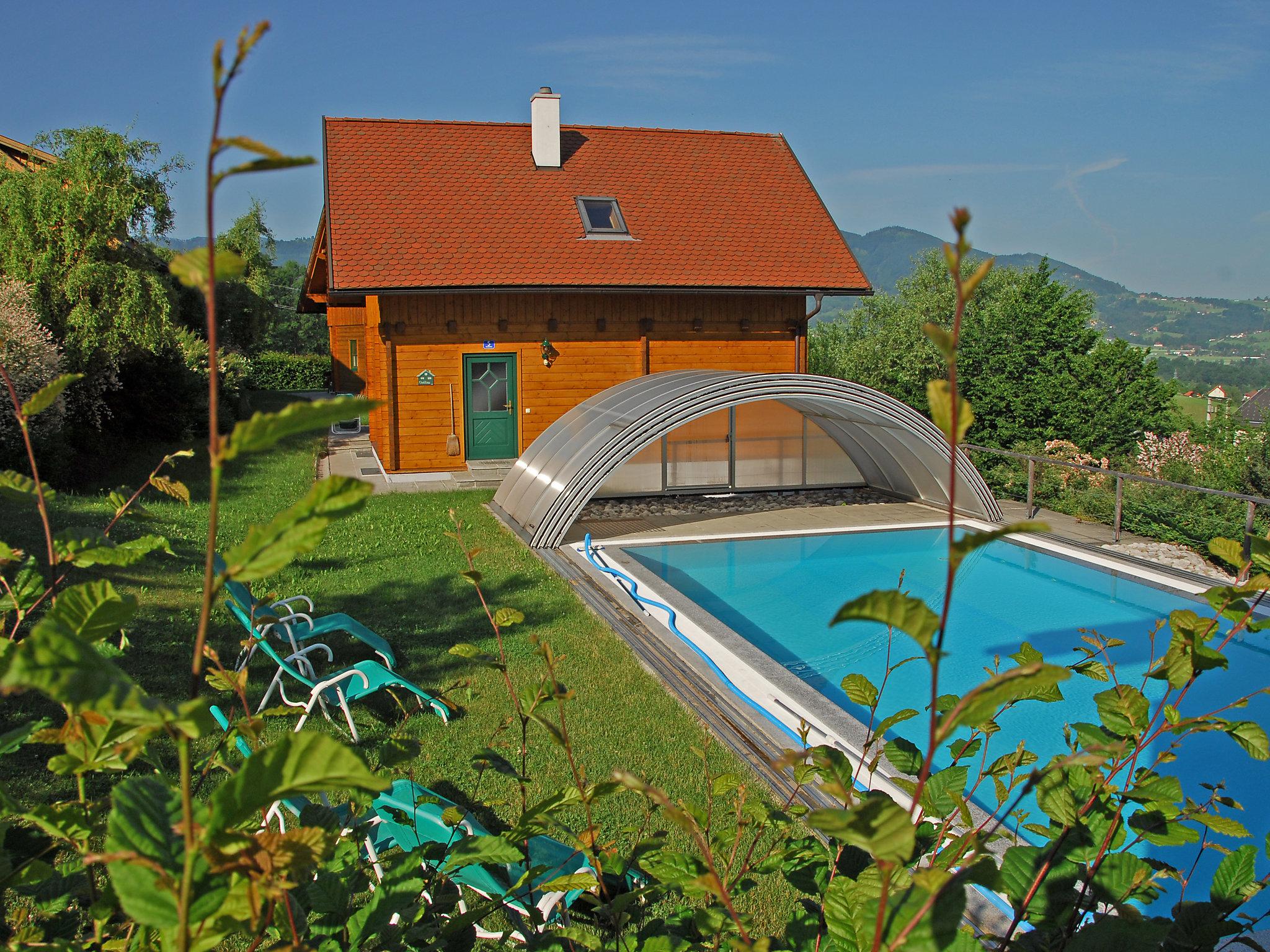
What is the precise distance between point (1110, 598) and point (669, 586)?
4630 millimetres

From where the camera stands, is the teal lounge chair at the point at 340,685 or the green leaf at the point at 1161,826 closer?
the green leaf at the point at 1161,826

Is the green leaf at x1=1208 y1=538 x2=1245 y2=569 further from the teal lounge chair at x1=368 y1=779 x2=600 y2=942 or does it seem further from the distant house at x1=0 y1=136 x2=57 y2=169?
the distant house at x1=0 y1=136 x2=57 y2=169

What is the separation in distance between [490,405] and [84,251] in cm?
683

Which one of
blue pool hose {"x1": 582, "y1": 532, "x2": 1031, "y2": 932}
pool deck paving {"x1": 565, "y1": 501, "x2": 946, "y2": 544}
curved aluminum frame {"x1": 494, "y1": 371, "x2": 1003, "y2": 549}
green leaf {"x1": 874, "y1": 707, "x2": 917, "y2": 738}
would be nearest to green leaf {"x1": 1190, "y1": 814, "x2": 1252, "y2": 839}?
green leaf {"x1": 874, "y1": 707, "x2": 917, "y2": 738}

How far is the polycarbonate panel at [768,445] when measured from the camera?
15867 millimetres

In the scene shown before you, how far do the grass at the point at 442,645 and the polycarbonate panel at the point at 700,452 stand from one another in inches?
125

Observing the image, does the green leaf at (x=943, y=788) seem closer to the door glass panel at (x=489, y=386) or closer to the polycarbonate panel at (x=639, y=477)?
the polycarbonate panel at (x=639, y=477)

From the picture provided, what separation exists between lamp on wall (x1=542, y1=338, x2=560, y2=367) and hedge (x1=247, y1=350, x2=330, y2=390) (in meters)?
26.9

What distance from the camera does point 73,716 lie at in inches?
58.2

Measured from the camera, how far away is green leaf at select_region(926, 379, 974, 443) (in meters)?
1.03

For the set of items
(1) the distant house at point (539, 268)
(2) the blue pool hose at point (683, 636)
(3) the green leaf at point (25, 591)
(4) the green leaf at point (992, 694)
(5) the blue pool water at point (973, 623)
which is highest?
(1) the distant house at point (539, 268)

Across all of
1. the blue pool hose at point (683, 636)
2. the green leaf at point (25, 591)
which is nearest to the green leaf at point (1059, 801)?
the green leaf at point (25, 591)

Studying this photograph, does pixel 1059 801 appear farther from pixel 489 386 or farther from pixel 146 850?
pixel 489 386

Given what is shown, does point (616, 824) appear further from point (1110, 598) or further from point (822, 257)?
point (822, 257)
